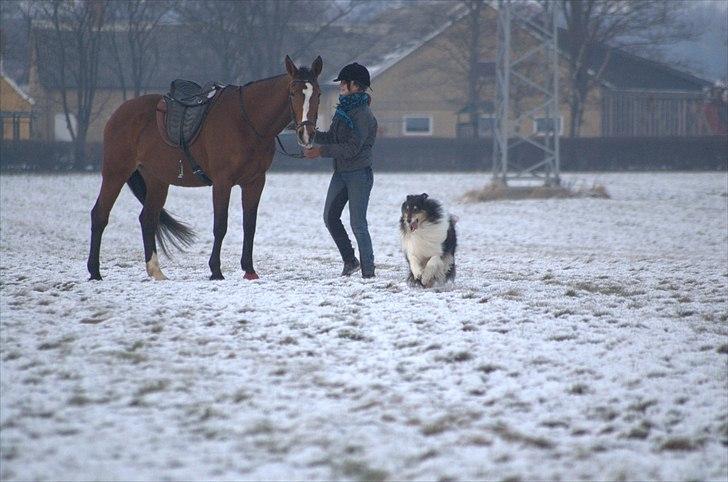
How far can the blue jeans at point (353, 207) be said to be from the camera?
35.2 feet

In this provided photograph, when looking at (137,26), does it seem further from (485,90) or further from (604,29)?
(604,29)

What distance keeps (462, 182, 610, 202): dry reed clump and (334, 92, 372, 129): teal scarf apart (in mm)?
17782

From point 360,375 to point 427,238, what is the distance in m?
3.55

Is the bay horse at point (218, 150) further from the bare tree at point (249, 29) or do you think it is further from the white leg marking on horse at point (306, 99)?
the bare tree at point (249, 29)

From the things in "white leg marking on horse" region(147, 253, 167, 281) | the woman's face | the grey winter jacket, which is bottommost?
"white leg marking on horse" region(147, 253, 167, 281)

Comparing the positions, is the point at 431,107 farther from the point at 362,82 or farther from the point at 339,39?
the point at 362,82

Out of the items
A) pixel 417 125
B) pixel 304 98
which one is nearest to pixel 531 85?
pixel 304 98

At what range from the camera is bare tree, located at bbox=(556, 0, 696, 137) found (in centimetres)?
4678

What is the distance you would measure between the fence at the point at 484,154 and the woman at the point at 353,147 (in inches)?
1447

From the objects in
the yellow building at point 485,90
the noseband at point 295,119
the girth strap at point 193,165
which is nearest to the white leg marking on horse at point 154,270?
the girth strap at point 193,165

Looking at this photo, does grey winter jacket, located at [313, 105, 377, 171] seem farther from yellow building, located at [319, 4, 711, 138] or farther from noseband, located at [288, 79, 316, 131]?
yellow building, located at [319, 4, 711, 138]

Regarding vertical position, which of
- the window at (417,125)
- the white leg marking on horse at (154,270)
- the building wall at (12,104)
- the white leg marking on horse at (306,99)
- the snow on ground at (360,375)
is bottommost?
the snow on ground at (360,375)

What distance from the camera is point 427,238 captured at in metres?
10.1

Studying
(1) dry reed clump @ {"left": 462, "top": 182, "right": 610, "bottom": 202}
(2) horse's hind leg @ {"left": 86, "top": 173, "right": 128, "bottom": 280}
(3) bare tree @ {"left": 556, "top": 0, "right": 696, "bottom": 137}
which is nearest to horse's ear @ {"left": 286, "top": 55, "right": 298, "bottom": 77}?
(2) horse's hind leg @ {"left": 86, "top": 173, "right": 128, "bottom": 280}
